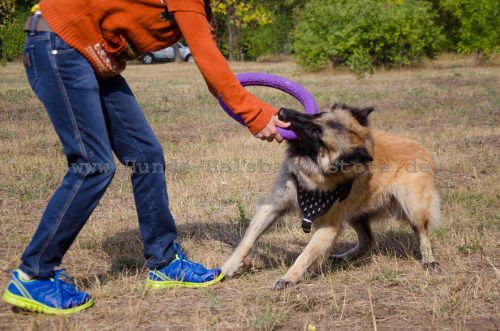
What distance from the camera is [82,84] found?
3.32m

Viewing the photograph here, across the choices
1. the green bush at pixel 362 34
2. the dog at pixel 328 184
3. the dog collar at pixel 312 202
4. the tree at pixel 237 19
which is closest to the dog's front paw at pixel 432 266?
the dog at pixel 328 184

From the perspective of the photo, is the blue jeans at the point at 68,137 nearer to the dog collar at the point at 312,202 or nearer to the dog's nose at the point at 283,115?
the dog's nose at the point at 283,115

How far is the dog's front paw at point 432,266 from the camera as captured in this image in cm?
468

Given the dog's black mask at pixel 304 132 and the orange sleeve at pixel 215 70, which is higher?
the orange sleeve at pixel 215 70

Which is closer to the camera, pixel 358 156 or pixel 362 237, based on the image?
pixel 358 156

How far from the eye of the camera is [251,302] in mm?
3812

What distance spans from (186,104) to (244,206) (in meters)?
8.01

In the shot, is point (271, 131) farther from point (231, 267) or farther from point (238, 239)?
point (238, 239)

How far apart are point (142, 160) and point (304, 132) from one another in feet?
3.83

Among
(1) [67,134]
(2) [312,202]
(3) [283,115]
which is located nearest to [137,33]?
(1) [67,134]

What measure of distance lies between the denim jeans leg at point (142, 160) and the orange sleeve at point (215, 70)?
59 cm

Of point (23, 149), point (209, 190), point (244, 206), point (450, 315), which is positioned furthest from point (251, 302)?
point (23, 149)

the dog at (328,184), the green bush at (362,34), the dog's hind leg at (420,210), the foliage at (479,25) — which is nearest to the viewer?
the dog at (328,184)

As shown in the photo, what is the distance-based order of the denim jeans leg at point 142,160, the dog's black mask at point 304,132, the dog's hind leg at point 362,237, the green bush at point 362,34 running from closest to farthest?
the denim jeans leg at point 142,160 < the dog's black mask at point 304,132 < the dog's hind leg at point 362,237 < the green bush at point 362,34
